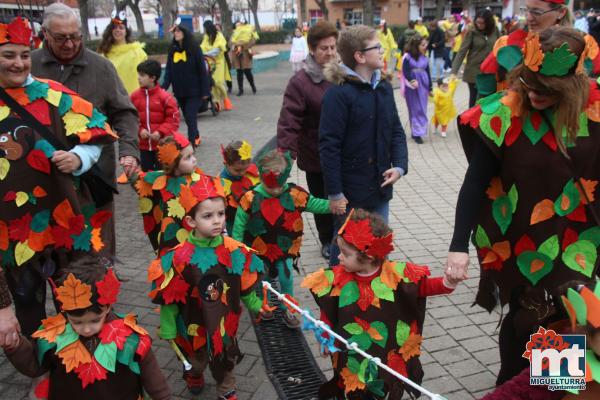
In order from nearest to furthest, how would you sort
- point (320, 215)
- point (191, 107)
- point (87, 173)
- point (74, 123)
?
point (74, 123) → point (87, 173) → point (320, 215) → point (191, 107)

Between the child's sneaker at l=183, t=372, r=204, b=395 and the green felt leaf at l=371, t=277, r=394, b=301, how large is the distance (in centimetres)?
128

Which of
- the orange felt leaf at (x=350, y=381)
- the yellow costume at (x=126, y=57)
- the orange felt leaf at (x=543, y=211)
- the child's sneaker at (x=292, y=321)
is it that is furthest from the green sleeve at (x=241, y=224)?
the yellow costume at (x=126, y=57)

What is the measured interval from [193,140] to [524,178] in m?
7.70

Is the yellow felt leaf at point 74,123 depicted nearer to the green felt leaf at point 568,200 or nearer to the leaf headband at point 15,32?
the leaf headband at point 15,32

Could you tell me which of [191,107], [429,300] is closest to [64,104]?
[429,300]

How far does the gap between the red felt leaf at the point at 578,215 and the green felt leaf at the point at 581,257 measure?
10 cm

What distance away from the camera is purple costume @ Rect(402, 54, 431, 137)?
9.98m

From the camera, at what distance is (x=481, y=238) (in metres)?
2.85

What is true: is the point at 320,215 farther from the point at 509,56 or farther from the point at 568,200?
the point at 568,200

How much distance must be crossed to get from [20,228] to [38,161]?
0.38m

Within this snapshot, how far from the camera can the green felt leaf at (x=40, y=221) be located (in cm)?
316

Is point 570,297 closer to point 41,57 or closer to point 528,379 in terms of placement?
point 528,379

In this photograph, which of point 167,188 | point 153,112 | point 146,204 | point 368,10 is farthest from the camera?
point 368,10

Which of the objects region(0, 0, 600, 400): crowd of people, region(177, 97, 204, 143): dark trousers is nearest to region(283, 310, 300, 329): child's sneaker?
region(0, 0, 600, 400): crowd of people
